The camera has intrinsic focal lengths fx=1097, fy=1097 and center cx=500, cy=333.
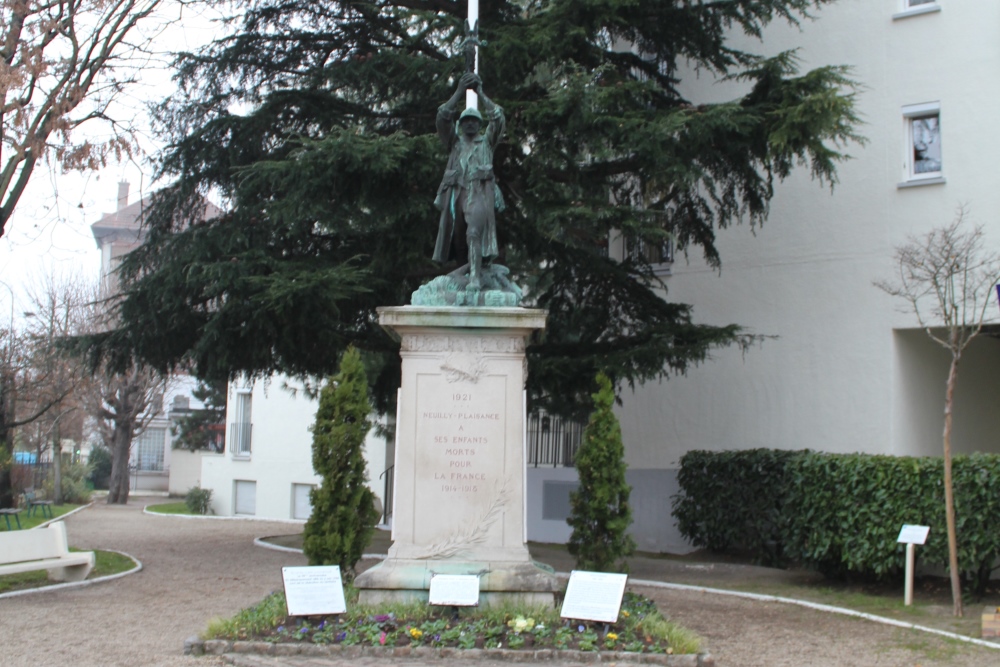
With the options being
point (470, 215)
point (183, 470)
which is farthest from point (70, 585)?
point (183, 470)

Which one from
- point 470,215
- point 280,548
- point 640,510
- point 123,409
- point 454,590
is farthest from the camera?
point 123,409

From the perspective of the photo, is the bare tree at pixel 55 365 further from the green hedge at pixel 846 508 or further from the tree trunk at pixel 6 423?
the green hedge at pixel 846 508

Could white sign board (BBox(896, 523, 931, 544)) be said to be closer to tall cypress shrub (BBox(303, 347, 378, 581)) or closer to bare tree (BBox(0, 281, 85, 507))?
tall cypress shrub (BBox(303, 347, 378, 581))

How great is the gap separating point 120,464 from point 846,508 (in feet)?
90.0

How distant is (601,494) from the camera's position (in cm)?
1035

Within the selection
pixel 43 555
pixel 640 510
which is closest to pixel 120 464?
pixel 640 510

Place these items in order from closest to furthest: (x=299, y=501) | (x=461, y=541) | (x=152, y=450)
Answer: (x=461, y=541)
(x=299, y=501)
(x=152, y=450)

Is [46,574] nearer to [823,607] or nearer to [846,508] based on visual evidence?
[823,607]

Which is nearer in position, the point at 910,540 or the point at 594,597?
the point at 594,597

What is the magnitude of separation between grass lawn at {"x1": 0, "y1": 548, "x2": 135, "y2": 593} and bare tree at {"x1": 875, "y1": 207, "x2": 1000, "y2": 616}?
9.89m

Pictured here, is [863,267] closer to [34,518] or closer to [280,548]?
[280,548]

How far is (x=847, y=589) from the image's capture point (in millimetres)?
13406

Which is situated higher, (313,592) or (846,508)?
(846,508)

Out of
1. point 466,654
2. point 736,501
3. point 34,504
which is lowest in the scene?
point 34,504
